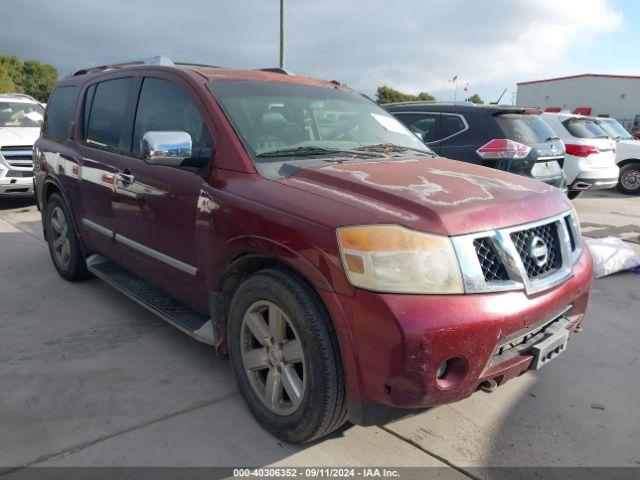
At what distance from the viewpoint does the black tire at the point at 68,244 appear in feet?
15.1

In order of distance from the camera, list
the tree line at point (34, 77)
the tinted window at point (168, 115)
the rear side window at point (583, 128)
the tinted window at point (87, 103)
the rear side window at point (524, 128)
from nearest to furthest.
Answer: the tinted window at point (168, 115) < the tinted window at point (87, 103) < the rear side window at point (524, 128) < the rear side window at point (583, 128) < the tree line at point (34, 77)

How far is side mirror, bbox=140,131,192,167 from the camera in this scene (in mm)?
2742

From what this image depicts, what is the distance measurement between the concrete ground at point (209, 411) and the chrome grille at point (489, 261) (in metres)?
0.92

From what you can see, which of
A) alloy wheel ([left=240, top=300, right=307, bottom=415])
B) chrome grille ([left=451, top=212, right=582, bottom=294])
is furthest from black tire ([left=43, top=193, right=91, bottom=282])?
chrome grille ([left=451, top=212, right=582, bottom=294])

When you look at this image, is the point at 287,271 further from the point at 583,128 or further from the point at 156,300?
the point at 583,128

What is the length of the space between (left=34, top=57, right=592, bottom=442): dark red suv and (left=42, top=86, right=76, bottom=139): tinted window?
3.27ft

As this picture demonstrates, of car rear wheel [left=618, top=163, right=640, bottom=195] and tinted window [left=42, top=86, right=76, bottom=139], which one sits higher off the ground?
tinted window [left=42, top=86, right=76, bottom=139]

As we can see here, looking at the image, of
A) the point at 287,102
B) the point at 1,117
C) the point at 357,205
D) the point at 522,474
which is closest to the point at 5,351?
the point at 287,102

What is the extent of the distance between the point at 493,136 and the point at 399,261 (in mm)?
4946

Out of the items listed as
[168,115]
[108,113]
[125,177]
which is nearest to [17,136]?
[108,113]

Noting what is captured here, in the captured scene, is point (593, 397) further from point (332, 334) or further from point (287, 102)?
point (287, 102)

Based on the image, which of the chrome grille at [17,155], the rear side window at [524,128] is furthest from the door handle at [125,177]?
the chrome grille at [17,155]

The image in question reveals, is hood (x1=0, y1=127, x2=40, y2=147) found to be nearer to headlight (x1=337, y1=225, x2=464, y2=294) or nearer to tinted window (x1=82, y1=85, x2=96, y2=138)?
tinted window (x1=82, y1=85, x2=96, y2=138)

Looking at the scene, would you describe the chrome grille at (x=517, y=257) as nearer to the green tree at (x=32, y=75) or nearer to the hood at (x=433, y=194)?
the hood at (x=433, y=194)
